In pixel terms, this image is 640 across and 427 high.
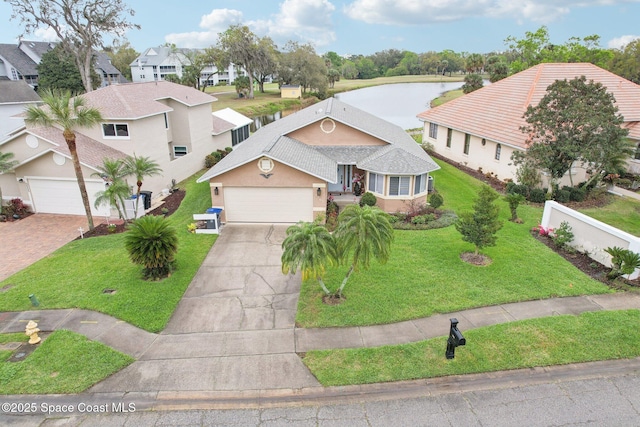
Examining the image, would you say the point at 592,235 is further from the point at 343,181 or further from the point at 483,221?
the point at 343,181

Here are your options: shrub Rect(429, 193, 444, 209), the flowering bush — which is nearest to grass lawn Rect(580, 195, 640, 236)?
the flowering bush

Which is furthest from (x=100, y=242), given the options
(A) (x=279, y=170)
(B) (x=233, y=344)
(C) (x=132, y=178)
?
(B) (x=233, y=344)

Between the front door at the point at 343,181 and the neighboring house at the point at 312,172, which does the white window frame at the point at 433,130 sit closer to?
the neighboring house at the point at 312,172

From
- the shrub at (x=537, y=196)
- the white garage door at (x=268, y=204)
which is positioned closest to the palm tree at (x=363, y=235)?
the white garage door at (x=268, y=204)

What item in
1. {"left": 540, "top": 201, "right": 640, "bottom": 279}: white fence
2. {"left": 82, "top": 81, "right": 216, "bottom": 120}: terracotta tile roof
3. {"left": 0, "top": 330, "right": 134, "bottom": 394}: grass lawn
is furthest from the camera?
{"left": 82, "top": 81, "right": 216, "bottom": 120}: terracotta tile roof

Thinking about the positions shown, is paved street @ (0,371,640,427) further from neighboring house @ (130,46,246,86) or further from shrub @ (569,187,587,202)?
neighboring house @ (130,46,246,86)

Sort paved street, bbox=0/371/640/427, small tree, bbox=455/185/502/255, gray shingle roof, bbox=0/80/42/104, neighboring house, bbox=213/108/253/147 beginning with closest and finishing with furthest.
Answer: paved street, bbox=0/371/640/427, small tree, bbox=455/185/502/255, gray shingle roof, bbox=0/80/42/104, neighboring house, bbox=213/108/253/147
